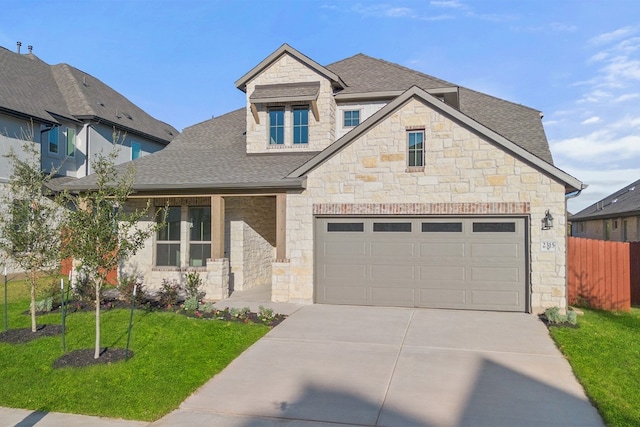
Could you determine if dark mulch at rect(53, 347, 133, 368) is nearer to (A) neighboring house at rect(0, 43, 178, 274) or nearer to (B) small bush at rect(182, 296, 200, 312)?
(B) small bush at rect(182, 296, 200, 312)

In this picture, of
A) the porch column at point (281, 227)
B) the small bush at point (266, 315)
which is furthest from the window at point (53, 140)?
the small bush at point (266, 315)

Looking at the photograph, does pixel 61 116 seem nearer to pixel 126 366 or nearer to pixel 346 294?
pixel 346 294

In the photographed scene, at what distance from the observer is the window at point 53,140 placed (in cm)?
2109

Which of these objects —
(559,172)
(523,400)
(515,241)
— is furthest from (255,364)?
(559,172)

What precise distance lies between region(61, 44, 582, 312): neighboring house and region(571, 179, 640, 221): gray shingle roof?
35.3 ft

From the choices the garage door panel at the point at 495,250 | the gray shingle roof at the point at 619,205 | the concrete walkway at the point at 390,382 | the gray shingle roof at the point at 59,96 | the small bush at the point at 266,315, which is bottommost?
the concrete walkway at the point at 390,382

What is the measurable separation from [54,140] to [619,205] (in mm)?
27597

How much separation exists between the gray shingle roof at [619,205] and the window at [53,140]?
25243mm

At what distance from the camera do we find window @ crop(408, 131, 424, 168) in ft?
39.1

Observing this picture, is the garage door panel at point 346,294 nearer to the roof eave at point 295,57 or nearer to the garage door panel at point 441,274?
the garage door panel at point 441,274

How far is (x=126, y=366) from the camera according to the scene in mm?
7508

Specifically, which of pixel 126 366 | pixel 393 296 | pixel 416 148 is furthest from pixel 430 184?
pixel 126 366

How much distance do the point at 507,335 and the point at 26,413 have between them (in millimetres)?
7879

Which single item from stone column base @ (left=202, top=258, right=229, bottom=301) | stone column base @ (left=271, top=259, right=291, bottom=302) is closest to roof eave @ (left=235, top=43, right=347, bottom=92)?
stone column base @ (left=202, top=258, right=229, bottom=301)
